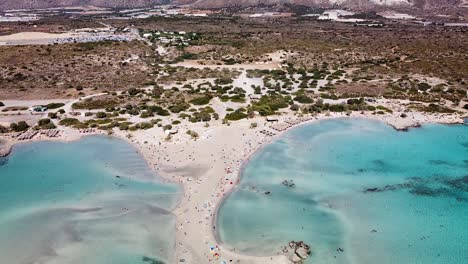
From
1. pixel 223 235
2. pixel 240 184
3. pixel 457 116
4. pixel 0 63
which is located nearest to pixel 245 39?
pixel 0 63

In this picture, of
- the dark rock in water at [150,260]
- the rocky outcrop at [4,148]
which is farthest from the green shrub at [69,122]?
→ the dark rock in water at [150,260]

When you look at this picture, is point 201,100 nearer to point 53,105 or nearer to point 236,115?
point 236,115

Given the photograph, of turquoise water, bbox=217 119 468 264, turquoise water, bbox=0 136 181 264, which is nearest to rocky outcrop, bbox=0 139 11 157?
turquoise water, bbox=0 136 181 264

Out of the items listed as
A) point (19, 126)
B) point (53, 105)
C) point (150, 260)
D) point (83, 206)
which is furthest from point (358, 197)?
point (53, 105)

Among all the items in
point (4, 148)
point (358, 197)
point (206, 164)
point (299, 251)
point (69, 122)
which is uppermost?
point (69, 122)

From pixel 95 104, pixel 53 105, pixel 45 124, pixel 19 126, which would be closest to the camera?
pixel 19 126

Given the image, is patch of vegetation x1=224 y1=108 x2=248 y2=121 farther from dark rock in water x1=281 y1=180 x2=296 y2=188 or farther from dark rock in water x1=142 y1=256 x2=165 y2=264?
dark rock in water x1=142 y1=256 x2=165 y2=264
